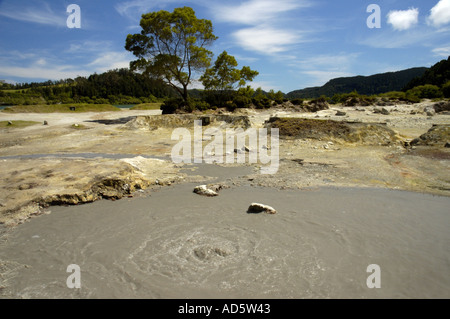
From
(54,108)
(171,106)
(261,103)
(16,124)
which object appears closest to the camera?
(16,124)

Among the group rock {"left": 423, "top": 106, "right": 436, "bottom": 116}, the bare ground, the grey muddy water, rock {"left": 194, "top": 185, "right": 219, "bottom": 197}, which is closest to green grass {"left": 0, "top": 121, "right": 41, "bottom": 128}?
the bare ground

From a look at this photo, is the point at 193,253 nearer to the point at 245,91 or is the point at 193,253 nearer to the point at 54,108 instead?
the point at 245,91

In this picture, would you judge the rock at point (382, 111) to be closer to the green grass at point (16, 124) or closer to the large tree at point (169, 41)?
the large tree at point (169, 41)

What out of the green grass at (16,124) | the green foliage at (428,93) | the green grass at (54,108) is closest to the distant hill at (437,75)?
the green foliage at (428,93)

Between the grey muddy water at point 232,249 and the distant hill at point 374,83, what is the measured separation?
141 meters

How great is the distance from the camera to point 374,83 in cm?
15500

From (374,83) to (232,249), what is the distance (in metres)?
183

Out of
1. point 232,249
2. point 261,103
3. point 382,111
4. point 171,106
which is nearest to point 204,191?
point 232,249

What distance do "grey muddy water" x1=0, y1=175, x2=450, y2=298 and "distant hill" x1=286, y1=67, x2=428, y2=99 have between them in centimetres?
14137

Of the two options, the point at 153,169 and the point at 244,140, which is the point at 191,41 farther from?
the point at 153,169

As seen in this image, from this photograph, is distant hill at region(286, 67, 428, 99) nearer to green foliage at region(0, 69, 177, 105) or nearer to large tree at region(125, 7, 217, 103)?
green foliage at region(0, 69, 177, 105)

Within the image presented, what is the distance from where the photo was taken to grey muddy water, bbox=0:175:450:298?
3367 millimetres
